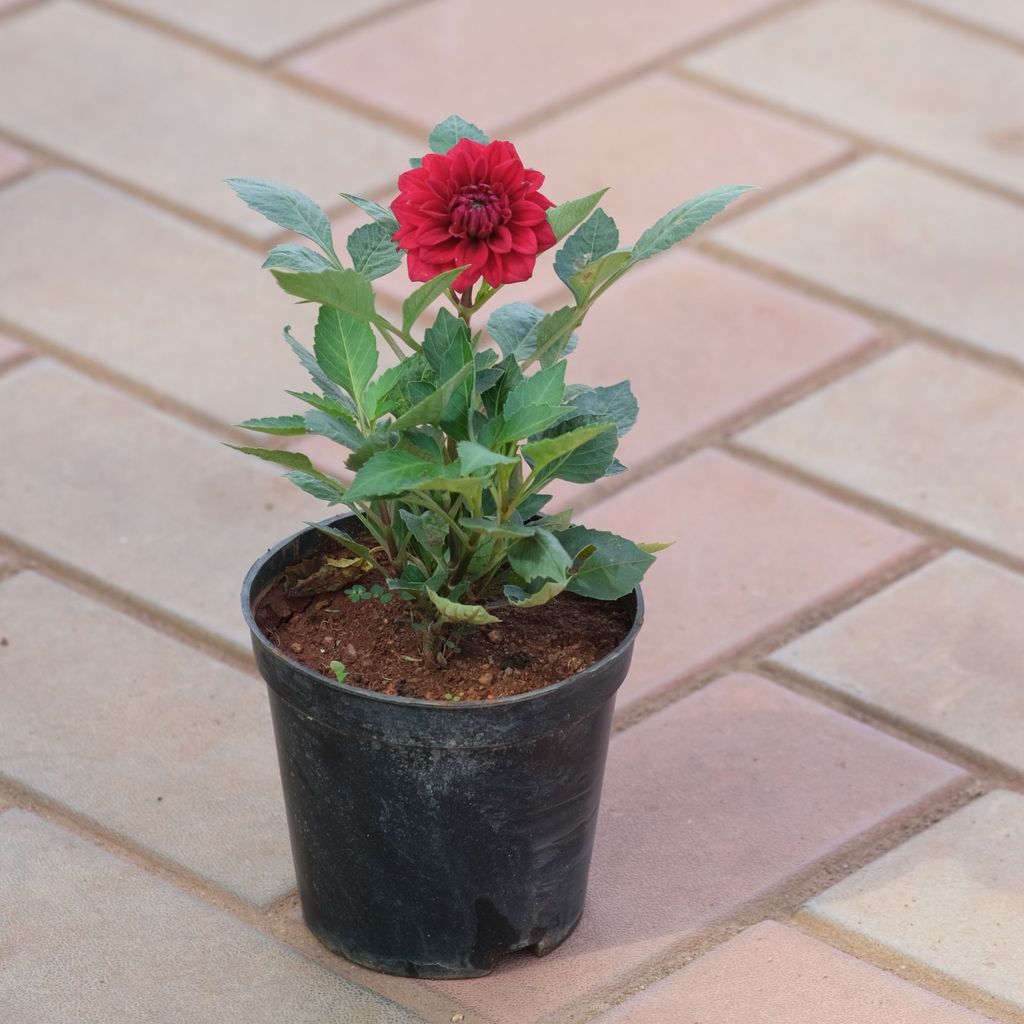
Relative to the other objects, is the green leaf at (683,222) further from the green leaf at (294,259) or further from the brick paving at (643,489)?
the brick paving at (643,489)

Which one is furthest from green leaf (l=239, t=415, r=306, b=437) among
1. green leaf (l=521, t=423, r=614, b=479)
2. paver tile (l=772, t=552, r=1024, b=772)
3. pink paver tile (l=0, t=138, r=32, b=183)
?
pink paver tile (l=0, t=138, r=32, b=183)

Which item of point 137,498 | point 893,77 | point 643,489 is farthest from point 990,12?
point 137,498

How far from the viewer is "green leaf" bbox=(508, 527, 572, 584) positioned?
5.50 ft

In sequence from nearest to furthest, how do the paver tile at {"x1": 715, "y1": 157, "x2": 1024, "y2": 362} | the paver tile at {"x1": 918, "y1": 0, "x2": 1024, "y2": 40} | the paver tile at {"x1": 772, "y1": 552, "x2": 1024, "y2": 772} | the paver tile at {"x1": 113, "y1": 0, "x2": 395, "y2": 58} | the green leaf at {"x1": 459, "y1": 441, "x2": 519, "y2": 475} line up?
the green leaf at {"x1": 459, "y1": 441, "x2": 519, "y2": 475}, the paver tile at {"x1": 772, "y1": 552, "x2": 1024, "y2": 772}, the paver tile at {"x1": 715, "y1": 157, "x2": 1024, "y2": 362}, the paver tile at {"x1": 113, "y1": 0, "x2": 395, "y2": 58}, the paver tile at {"x1": 918, "y1": 0, "x2": 1024, "y2": 40}

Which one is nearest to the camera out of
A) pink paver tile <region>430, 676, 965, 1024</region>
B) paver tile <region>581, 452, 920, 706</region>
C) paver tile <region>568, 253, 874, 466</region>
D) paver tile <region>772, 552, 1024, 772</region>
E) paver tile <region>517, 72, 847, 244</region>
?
pink paver tile <region>430, 676, 965, 1024</region>

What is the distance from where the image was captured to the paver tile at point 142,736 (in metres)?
2.11

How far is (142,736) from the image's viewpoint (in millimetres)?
2246

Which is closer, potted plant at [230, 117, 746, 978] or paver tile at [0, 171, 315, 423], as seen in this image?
potted plant at [230, 117, 746, 978]

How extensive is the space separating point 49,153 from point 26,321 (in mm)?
535

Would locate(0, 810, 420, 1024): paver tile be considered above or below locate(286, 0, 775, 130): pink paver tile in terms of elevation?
below

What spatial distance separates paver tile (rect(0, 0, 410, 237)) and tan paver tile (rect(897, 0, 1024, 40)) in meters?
1.28

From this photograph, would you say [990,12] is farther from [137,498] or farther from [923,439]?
[137,498]

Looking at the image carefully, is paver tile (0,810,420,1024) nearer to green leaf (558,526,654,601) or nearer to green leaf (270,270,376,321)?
green leaf (558,526,654,601)

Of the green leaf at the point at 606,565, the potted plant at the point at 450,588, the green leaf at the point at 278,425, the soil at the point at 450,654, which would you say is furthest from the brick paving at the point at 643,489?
the green leaf at the point at 278,425
